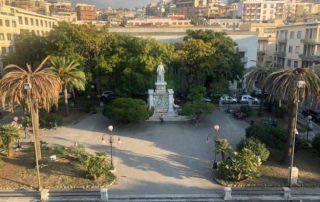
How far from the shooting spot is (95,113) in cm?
3312

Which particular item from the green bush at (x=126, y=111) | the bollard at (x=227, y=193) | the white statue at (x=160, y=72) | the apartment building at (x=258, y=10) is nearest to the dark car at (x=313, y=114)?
the white statue at (x=160, y=72)

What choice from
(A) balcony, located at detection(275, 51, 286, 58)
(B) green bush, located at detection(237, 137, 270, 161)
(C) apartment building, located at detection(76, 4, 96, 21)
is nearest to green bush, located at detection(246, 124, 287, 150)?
(B) green bush, located at detection(237, 137, 270, 161)

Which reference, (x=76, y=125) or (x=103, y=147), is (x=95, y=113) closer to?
(x=76, y=125)

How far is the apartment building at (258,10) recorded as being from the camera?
8931 cm

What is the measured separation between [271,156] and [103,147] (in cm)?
1340

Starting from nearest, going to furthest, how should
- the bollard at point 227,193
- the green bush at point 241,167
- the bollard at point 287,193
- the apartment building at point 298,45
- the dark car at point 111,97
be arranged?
the bollard at point 227,193, the bollard at point 287,193, the green bush at point 241,167, the dark car at point 111,97, the apartment building at point 298,45

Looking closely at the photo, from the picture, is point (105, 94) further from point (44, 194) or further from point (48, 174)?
point (44, 194)

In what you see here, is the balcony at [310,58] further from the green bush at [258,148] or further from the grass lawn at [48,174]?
the grass lawn at [48,174]

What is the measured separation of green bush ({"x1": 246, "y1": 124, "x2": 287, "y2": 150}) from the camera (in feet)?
65.1

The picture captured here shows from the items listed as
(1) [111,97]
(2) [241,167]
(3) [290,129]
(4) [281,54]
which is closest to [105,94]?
(1) [111,97]

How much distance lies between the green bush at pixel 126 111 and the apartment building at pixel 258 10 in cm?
7231

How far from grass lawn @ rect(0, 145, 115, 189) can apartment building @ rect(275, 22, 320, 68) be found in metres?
38.6

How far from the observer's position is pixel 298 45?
1826 inches

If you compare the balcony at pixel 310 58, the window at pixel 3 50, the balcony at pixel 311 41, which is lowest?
the balcony at pixel 310 58
